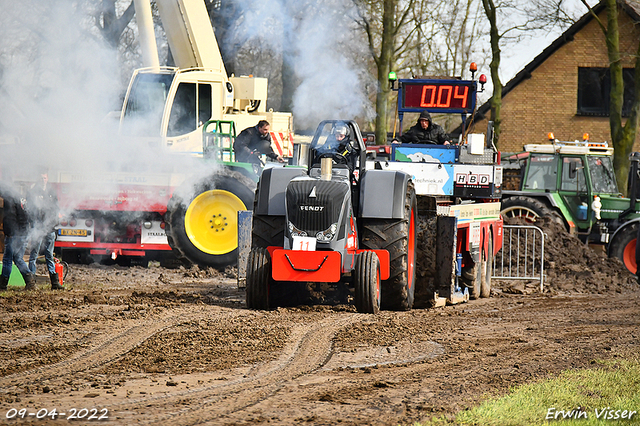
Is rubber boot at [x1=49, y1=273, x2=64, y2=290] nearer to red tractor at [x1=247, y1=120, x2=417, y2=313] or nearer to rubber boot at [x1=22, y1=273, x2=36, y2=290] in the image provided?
rubber boot at [x1=22, y1=273, x2=36, y2=290]

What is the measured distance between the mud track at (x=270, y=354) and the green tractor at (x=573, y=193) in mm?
4925

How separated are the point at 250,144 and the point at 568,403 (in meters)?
9.21

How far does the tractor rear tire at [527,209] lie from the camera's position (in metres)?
15.5

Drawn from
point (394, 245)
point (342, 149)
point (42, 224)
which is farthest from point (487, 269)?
point (42, 224)

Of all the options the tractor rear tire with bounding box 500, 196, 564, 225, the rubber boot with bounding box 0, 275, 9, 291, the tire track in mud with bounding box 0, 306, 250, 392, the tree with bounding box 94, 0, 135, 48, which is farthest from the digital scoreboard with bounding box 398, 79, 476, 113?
the rubber boot with bounding box 0, 275, 9, 291

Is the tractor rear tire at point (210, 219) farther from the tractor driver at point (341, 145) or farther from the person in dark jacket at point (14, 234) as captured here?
the tractor driver at point (341, 145)

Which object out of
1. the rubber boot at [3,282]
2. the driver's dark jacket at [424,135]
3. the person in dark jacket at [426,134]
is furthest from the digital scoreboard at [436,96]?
the rubber boot at [3,282]

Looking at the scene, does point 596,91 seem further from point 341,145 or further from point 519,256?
point 341,145

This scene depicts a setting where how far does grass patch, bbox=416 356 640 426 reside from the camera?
16.0 feet

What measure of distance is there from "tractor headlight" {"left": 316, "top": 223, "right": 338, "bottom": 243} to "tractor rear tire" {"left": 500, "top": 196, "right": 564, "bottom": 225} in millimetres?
7847

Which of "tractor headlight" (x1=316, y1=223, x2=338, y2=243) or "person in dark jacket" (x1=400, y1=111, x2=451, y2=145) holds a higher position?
"person in dark jacket" (x1=400, y1=111, x2=451, y2=145)

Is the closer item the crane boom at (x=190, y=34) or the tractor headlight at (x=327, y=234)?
the tractor headlight at (x=327, y=234)

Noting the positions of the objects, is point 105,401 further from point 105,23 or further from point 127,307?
point 105,23

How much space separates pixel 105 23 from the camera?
12.8 m
